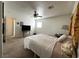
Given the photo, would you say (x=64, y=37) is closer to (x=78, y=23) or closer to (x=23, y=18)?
(x=78, y=23)

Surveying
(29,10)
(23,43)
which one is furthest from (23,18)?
(23,43)

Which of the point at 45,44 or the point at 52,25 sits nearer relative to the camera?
the point at 52,25

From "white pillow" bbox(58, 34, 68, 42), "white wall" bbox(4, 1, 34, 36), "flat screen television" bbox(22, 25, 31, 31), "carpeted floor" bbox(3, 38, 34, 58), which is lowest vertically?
"carpeted floor" bbox(3, 38, 34, 58)

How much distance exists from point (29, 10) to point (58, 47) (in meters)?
0.71

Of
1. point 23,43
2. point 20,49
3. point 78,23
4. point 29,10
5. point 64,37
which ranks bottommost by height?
point 20,49

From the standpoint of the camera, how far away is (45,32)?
4.80 ft

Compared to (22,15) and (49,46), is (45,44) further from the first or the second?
(22,15)

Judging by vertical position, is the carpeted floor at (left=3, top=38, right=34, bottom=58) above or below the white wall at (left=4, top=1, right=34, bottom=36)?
below

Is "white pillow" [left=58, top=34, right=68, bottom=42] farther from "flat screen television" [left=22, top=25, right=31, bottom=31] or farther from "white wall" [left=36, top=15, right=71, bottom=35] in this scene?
"flat screen television" [left=22, top=25, right=31, bottom=31]

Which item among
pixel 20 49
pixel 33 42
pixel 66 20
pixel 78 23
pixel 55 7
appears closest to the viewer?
pixel 78 23

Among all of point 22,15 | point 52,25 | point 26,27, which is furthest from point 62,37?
point 22,15

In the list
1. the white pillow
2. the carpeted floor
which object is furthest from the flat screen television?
the white pillow

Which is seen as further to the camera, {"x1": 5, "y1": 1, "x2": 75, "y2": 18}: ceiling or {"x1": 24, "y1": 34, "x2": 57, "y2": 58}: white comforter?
{"x1": 24, "y1": 34, "x2": 57, "y2": 58}: white comforter

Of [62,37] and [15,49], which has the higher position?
[62,37]
